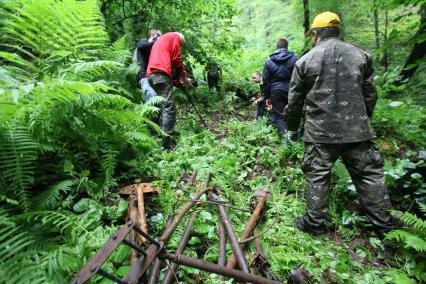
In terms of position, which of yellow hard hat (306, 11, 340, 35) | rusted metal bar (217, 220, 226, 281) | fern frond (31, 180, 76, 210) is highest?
yellow hard hat (306, 11, 340, 35)

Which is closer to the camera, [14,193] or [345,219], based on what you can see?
[14,193]

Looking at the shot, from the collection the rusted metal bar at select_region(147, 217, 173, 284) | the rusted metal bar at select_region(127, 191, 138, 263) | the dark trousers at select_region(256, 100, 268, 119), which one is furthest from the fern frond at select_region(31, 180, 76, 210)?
the dark trousers at select_region(256, 100, 268, 119)

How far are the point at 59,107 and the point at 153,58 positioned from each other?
323cm

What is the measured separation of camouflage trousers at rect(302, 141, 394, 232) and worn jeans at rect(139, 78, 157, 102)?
3397 millimetres

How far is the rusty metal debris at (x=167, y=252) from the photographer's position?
57.3 inches

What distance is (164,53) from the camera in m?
5.49

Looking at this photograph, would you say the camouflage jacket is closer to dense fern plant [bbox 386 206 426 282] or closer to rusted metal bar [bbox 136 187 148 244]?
dense fern plant [bbox 386 206 426 282]

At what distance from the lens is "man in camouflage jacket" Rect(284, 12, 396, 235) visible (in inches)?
126

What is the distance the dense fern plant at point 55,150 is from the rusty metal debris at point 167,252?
304 millimetres

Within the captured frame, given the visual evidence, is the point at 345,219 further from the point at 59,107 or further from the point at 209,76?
the point at 209,76

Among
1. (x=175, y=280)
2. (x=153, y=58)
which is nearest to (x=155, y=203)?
(x=175, y=280)

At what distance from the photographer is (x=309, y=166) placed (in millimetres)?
3463

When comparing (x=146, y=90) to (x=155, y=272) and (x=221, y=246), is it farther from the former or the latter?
(x=155, y=272)

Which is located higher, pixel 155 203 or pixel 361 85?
pixel 361 85
